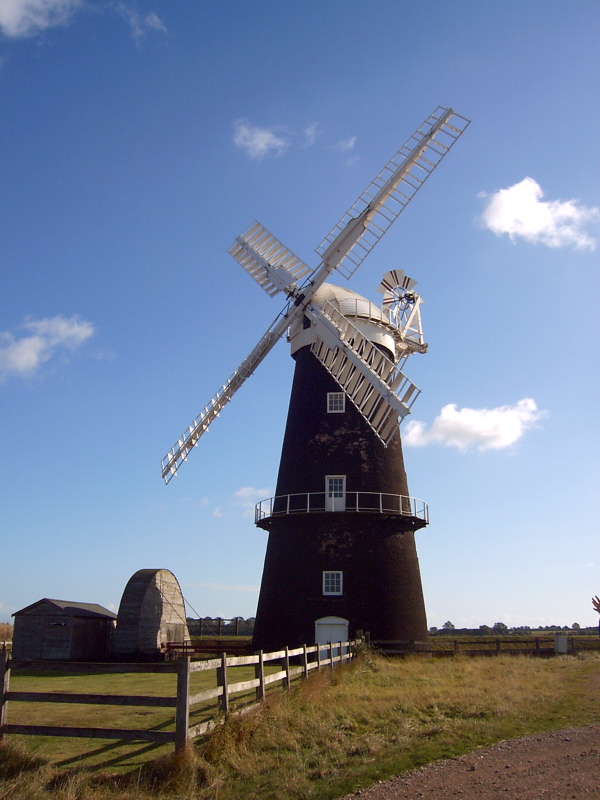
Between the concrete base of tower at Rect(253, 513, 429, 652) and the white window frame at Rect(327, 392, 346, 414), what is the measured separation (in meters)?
3.81

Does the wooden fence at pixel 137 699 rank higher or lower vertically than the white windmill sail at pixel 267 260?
lower

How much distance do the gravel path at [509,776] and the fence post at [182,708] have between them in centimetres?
215

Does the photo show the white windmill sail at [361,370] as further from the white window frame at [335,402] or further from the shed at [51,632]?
the shed at [51,632]

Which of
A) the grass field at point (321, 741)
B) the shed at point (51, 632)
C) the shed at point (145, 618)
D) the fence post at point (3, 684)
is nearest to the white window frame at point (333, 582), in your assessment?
the grass field at point (321, 741)

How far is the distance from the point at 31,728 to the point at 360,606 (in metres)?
14.3

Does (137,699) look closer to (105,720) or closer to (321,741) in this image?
(105,720)

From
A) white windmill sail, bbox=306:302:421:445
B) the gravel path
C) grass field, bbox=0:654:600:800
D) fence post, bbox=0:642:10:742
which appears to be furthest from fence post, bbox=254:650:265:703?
white windmill sail, bbox=306:302:421:445

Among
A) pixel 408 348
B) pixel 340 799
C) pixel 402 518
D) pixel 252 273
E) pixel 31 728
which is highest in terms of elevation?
pixel 252 273

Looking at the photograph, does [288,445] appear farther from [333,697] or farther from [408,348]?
[333,697]

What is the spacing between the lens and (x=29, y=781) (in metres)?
7.38

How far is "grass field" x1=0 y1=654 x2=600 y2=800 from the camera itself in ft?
24.3

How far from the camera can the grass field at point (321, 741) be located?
7406mm

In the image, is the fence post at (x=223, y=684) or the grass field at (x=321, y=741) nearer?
the grass field at (x=321, y=741)

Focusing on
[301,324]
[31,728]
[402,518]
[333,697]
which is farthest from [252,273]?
[31,728]
